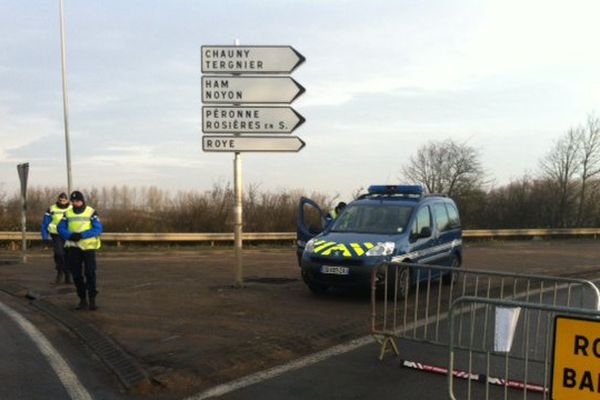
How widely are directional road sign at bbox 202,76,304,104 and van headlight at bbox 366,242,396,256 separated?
3.62m

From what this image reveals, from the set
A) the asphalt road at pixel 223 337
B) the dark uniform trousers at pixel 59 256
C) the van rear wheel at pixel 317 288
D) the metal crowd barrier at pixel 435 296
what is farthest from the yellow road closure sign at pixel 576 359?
the dark uniform trousers at pixel 59 256

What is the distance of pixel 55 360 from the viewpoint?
6469 millimetres

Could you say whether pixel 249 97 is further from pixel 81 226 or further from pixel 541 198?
pixel 541 198

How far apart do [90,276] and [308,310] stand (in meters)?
3.40

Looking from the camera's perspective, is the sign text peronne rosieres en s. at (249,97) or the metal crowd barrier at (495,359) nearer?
the metal crowd barrier at (495,359)

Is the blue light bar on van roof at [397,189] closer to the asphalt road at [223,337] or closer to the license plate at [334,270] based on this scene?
the asphalt road at [223,337]

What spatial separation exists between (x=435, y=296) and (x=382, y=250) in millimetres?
1811

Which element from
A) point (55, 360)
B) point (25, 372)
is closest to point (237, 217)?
point (55, 360)

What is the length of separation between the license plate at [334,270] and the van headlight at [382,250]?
18.3 inches

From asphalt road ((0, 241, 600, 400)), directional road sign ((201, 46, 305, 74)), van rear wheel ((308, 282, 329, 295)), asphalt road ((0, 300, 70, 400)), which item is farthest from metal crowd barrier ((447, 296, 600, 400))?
directional road sign ((201, 46, 305, 74))

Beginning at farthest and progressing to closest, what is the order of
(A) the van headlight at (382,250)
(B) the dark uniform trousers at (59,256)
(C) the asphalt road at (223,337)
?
(B) the dark uniform trousers at (59,256)
(A) the van headlight at (382,250)
(C) the asphalt road at (223,337)

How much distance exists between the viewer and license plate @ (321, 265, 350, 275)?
9.98 meters

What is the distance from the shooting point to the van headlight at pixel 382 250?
998 centimetres

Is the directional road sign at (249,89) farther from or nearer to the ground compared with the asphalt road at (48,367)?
farther from the ground
